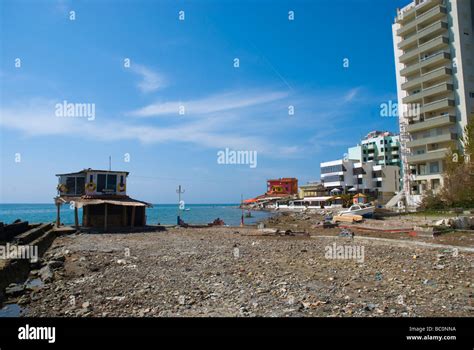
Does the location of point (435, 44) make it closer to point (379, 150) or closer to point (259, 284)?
point (379, 150)

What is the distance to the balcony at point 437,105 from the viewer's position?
164 feet

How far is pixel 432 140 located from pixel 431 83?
34.2 ft

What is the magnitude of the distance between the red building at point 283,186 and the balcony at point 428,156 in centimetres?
7173

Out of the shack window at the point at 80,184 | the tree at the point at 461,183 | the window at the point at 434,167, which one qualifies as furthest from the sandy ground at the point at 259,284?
the window at the point at 434,167

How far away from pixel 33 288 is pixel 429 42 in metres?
64.1

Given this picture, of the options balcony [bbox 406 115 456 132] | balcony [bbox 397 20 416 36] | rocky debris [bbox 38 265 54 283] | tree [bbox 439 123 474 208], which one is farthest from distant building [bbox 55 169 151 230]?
balcony [bbox 397 20 416 36]

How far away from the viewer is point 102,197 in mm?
32844

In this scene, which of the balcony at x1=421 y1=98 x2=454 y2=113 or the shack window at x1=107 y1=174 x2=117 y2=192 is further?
the balcony at x1=421 y1=98 x2=454 y2=113

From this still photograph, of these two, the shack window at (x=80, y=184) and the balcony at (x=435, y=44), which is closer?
the shack window at (x=80, y=184)

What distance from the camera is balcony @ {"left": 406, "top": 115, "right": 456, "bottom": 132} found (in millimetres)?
49781

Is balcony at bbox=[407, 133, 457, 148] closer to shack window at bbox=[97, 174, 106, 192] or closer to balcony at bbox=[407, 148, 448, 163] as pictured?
balcony at bbox=[407, 148, 448, 163]

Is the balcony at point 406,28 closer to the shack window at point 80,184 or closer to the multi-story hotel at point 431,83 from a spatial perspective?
the multi-story hotel at point 431,83

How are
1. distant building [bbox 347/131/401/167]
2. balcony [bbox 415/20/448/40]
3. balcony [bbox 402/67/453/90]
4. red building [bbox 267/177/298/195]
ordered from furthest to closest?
red building [bbox 267/177/298/195], distant building [bbox 347/131/401/167], balcony [bbox 415/20/448/40], balcony [bbox 402/67/453/90]
